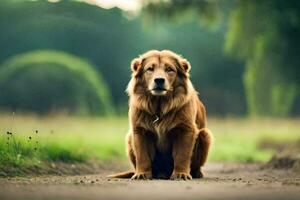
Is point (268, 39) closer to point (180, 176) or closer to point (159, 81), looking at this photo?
point (159, 81)

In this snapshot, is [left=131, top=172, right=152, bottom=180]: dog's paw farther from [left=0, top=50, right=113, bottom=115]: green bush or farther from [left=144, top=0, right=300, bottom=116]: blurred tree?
[left=0, top=50, right=113, bottom=115]: green bush

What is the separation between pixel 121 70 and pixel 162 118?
1451 inches

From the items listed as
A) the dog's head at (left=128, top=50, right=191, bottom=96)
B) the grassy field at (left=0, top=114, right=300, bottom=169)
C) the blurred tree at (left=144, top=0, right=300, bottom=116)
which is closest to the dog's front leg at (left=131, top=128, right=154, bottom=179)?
the dog's head at (left=128, top=50, right=191, bottom=96)

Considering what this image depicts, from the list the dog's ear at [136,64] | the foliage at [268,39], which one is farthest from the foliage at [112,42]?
the dog's ear at [136,64]

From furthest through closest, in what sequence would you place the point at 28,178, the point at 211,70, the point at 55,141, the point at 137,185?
the point at 211,70
the point at 55,141
the point at 28,178
the point at 137,185

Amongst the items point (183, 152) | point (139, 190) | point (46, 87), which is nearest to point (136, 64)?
point (183, 152)

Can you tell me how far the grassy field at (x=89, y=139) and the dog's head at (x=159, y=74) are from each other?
1.66 metres

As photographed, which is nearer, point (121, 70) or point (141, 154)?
point (141, 154)

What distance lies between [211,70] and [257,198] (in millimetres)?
41344

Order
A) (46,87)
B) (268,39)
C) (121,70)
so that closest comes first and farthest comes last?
(268,39)
(46,87)
(121,70)

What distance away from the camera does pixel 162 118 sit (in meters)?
10.4

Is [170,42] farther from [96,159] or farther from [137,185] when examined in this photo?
[137,185]

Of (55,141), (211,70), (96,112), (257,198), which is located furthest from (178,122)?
(211,70)

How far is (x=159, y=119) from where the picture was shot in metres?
10.4
